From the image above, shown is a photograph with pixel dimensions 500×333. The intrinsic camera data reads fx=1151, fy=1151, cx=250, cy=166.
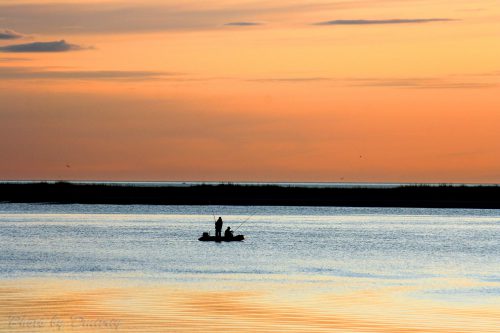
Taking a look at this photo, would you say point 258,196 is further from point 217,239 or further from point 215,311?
point 215,311

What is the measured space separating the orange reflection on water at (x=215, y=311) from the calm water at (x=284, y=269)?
59 mm

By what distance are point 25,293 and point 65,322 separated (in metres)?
5.80

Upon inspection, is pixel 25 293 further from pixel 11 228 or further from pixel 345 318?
pixel 11 228

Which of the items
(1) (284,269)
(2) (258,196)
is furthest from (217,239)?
(2) (258,196)

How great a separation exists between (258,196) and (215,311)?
338 ft

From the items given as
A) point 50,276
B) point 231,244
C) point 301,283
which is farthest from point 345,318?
point 231,244

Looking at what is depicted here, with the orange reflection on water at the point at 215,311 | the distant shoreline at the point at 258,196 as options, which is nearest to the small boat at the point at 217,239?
the orange reflection on water at the point at 215,311

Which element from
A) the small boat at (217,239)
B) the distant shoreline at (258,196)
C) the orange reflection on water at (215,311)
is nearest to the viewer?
the orange reflection on water at (215,311)

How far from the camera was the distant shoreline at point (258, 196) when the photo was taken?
126m

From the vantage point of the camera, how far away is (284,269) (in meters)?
42.8

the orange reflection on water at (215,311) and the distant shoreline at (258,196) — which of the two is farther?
the distant shoreline at (258,196)

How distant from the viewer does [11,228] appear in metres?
71.9

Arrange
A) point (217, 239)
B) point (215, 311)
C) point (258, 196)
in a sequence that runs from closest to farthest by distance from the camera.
→ point (215, 311) → point (217, 239) → point (258, 196)

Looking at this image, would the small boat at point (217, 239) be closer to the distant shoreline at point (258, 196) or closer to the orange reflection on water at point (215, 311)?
the orange reflection on water at point (215, 311)
